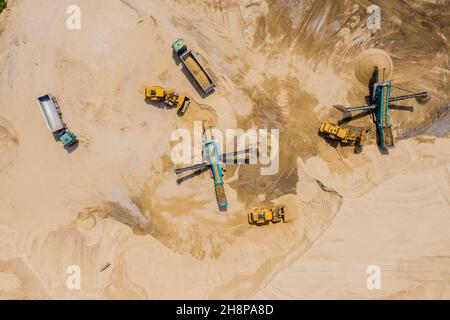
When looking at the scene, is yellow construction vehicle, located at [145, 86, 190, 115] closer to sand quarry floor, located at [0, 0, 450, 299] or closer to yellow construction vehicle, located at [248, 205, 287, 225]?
sand quarry floor, located at [0, 0, 450, 299]

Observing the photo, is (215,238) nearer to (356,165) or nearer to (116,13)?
(356,165)

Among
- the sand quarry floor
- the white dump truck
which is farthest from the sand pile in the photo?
the white dump truck

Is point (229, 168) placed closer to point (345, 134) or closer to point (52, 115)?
point (345, 134)

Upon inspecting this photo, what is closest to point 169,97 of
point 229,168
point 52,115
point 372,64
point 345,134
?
point 229,168

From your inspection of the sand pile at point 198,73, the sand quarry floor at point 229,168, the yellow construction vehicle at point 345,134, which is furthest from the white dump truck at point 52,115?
the yellow construction vehicle at point 345,134
